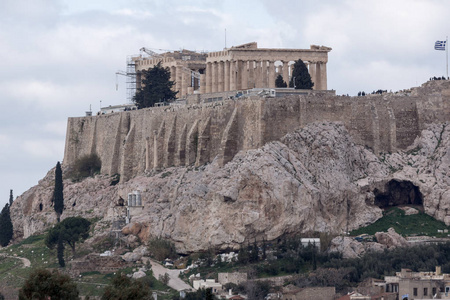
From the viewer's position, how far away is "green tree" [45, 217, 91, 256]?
99625mm

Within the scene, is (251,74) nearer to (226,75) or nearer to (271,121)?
(226,75)

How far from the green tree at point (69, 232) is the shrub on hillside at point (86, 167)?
41.2 ft

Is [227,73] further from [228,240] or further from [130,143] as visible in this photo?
[228,240]

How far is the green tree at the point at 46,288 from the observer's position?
70750 mm

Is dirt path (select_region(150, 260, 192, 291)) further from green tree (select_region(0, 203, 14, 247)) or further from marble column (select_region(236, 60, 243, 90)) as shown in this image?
green tree (select_region(0, 203, 14, 247))

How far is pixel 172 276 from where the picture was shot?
89.9 metres

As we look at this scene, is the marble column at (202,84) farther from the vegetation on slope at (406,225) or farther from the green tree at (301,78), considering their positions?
the vegetation on slope at (406,225)

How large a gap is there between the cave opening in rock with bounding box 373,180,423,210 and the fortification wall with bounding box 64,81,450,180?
3.05 meters

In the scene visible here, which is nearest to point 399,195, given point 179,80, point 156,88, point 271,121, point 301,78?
point 271,121

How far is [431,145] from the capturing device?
317ft

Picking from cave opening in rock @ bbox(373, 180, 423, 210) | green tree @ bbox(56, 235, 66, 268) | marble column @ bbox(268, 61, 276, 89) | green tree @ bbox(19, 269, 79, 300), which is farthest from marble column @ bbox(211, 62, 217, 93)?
green tree @ bbox(19, 269, 79, 300)

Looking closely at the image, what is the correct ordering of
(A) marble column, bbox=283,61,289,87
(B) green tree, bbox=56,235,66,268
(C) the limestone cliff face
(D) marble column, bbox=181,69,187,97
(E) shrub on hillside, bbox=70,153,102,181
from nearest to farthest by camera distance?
(C) the limestone cliff face → (B) green tree, bbox=56,235,66,268 → (A) marble column, bbox=283,61,289,87 → (E) shrub on hillside, bbox=70,153,102,181 → (D) marble column, bbox=181,69,187,97

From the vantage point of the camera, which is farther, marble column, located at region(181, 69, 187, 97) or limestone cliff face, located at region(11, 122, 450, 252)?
marble column, located at region(181, 69, 187, 97)

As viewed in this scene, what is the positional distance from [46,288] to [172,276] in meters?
19.6
